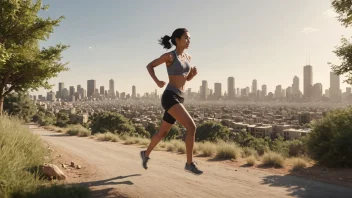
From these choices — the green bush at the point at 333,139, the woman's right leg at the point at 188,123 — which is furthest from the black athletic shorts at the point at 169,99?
the green bush at the point at 333,139

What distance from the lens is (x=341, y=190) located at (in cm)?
449

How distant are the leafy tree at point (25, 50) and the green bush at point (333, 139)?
10.3 meters

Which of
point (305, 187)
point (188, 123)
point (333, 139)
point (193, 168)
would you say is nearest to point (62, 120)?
point (333, 139)

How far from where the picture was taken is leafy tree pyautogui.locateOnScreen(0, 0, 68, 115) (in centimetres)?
1070

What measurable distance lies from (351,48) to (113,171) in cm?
1241

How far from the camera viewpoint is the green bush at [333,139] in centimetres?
684

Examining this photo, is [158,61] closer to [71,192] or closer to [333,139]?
[71,192]

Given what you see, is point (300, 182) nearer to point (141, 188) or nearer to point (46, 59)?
point (141, 188)

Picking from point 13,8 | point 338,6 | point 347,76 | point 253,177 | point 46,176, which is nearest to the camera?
point 46,176

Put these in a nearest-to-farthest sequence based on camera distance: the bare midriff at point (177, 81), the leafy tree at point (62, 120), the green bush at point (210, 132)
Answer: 1. the bare midriff at point (177, 81)
2. the leafy tree at point (62, 120)
3. the green bush at point (210, 132)

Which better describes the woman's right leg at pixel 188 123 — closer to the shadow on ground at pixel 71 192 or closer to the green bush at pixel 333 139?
the shadow on ground at pixel 71 192

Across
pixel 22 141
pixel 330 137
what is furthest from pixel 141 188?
pixel 330 137

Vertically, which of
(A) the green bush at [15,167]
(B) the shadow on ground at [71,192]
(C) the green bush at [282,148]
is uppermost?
(A) the green bush at [15,167]

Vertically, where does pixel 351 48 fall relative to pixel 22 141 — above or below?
above
